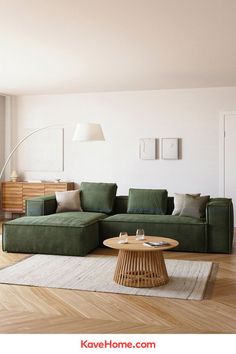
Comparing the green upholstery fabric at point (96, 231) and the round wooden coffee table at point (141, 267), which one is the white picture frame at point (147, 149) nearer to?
the green upholstery fabric at point (96, 231)

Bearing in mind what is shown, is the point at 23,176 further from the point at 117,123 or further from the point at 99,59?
the point at 99,59

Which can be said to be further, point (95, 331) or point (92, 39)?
point (92, 39)

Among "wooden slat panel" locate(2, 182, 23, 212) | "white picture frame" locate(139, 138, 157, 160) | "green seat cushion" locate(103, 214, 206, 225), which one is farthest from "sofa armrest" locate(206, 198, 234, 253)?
"wooden slat panel" locate(2, 182, 23, 212)

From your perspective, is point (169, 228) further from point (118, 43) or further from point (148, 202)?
point (118, 43)

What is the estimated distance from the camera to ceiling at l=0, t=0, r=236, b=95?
385cm

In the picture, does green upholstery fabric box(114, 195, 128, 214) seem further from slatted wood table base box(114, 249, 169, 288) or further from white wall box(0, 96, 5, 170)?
white wall box(0, 96, 5, 170)

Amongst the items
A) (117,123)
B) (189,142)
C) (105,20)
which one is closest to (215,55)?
(105,20)

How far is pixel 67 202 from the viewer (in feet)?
22.0

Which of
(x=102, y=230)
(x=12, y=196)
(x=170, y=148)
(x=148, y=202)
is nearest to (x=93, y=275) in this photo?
(x=102, y=230)

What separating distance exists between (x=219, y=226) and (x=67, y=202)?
7.66 feet

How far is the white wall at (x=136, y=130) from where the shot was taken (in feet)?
25.4

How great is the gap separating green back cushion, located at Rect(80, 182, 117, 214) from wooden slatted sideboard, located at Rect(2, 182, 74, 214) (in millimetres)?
1321
